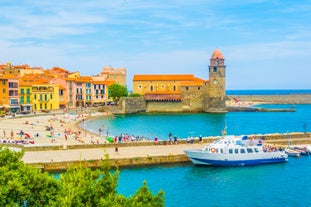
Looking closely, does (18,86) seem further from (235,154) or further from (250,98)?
(250,98)

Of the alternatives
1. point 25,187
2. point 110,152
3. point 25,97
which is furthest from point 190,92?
point 25,187

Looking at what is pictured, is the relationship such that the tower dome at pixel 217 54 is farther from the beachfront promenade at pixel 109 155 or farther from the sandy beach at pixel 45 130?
the beachfront promenade at pixel 109 155

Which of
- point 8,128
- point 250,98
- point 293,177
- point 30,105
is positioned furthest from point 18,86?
point 250,98

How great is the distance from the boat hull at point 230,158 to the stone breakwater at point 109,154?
1.20 m

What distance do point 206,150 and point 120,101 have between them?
5754 centimetres


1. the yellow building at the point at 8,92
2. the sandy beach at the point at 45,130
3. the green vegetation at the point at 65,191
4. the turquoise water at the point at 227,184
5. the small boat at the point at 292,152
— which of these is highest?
the yellow building at the point at 8,92

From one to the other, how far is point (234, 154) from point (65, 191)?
771 inches

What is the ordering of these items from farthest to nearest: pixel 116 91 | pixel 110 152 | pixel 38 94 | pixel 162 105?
1. pixel 162 105
2. pixel 116 91
3. pixel 38 94
4. pixel 110 152

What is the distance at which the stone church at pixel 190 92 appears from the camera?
8800cm

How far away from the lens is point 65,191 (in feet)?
44.9

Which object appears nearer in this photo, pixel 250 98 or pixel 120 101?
pixel 120 101

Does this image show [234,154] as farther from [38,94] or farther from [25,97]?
[38,94]

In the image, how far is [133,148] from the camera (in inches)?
1332

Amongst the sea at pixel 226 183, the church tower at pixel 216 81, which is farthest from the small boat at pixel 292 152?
the church tower at pixel 216 81
